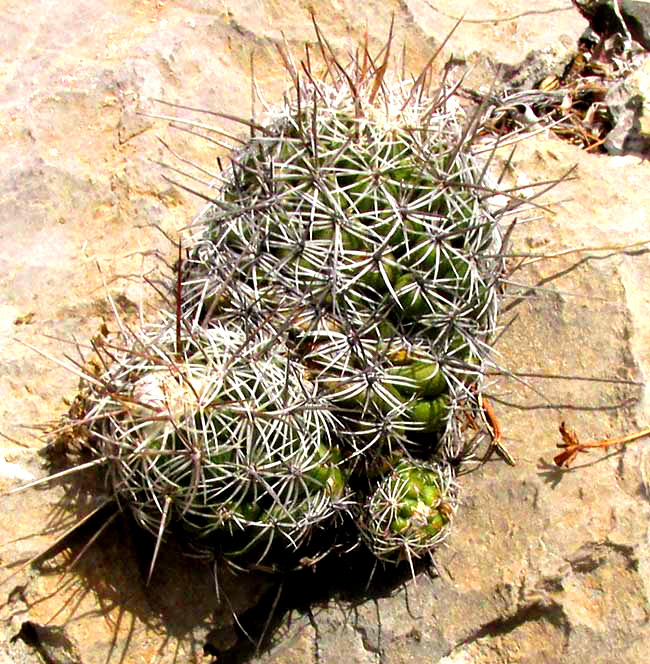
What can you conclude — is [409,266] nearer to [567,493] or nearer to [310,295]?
[310,295]

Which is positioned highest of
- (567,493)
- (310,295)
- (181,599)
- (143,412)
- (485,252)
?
(485,252)

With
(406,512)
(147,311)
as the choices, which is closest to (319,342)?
(406,512)

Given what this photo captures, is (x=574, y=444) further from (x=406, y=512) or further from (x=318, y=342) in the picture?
(x=318, y=342)

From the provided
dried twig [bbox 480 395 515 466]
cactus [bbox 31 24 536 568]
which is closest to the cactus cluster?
cactus [bbox 31 24 536 568]

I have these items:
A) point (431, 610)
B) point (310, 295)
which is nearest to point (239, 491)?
point (310, 295)

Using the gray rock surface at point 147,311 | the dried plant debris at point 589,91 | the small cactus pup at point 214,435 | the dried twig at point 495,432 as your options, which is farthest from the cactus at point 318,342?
the dried plant debris at point 589,91

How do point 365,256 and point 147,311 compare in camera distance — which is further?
point 147,311
